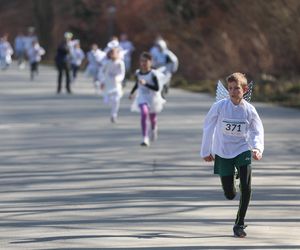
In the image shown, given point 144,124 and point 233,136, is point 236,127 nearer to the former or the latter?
point 233,136

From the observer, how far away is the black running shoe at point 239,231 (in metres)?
10.8

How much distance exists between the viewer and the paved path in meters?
10.9

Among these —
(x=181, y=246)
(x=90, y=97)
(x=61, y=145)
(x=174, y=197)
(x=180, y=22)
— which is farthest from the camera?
(x=180, y=22)

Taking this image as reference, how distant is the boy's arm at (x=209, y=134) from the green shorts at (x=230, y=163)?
0.35ft

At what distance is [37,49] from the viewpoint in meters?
45.5

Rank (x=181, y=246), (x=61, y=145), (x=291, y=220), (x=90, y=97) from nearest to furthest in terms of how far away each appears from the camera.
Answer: (x=181, y=246)
(x=291, y=220)
(x=61, y=145)
(x=90, y=97)

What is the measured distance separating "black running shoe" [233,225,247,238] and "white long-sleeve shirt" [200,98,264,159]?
27.0 inches

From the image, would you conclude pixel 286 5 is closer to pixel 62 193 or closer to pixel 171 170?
pixel 171 170

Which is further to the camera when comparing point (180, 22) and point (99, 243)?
point (180, 22)

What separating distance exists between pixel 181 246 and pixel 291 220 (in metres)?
2.07

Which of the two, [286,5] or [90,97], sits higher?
[286,5]

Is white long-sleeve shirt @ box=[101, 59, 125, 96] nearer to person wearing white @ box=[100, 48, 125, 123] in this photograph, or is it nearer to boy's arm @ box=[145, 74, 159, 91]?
person wearing white @ box=[100, 48, 125, 123]

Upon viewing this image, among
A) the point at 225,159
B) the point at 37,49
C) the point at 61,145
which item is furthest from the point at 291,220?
the point at 37,49

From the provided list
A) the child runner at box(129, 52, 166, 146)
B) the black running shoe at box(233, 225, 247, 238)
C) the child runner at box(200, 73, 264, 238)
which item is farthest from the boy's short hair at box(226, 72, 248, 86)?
the child runner at box(129, 52, 166, 146)
